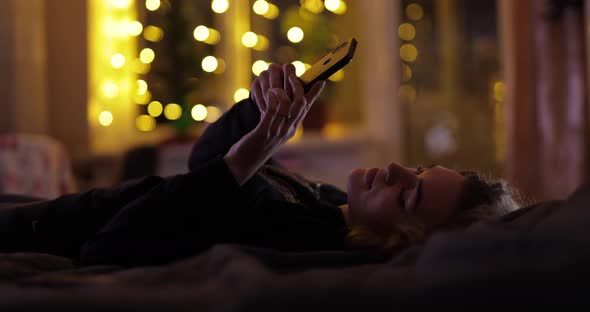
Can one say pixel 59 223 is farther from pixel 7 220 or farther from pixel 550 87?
pixel 550 87

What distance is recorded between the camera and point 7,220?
3.62ft

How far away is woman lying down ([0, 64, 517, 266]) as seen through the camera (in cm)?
89

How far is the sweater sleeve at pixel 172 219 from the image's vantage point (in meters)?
0.88

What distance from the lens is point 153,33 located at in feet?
12.5

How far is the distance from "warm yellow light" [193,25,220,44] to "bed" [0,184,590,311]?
3326 mm

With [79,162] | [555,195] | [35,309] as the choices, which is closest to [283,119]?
[35,309]

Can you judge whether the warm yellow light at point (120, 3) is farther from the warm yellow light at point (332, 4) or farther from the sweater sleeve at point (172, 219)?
the sweater sleeve at point (172, 219)

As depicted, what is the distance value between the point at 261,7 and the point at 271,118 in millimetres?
3017

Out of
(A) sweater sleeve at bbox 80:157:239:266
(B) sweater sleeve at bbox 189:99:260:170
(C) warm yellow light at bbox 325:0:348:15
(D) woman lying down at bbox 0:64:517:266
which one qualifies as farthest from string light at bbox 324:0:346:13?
(A) sweater sleeve at bbox 80:157:239:266

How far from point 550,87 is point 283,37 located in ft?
5.86

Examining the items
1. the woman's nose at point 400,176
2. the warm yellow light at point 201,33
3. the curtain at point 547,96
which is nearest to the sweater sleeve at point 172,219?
the woman's nose at point 400,176

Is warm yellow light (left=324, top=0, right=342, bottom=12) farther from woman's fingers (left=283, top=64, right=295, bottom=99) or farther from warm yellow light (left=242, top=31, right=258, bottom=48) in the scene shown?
woman's fingers (left=283, top=64, right=295, bottom=99)

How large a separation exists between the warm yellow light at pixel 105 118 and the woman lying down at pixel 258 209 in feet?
8.43

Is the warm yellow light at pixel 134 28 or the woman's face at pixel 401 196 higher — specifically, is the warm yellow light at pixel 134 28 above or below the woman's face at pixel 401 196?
above
